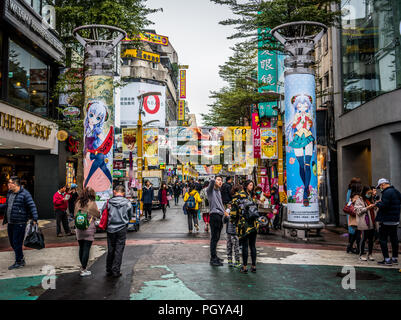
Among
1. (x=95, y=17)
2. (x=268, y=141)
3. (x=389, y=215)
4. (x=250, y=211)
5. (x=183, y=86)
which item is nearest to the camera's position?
(x=250, y=211)

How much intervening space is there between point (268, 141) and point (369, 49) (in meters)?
7.07

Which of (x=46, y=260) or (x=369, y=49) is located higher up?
(x=369, y=49)

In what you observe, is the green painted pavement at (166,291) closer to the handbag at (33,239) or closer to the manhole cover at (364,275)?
the handbag at (33,239)

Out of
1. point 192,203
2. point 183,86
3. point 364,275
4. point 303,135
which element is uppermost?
point 183,86

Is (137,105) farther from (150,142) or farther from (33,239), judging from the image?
(33,239)

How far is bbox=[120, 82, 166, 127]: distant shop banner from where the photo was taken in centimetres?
6094

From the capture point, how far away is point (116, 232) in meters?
7.37

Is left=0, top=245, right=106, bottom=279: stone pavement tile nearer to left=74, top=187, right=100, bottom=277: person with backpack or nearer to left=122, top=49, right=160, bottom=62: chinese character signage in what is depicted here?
left=74, top=187, right=100, bottom=277: person with backpack

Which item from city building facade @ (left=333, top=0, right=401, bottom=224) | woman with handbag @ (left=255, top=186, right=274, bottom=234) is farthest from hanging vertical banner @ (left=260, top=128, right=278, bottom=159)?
woman with handbag @ (left=255, top=186, right=274, bottom=234)

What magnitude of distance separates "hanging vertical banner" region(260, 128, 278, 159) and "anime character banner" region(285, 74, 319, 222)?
6.15 m

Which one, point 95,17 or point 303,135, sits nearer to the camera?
point 303,135

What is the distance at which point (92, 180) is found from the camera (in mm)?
14250

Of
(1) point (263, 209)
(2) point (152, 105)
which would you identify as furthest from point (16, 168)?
(2) point (152, 105)
